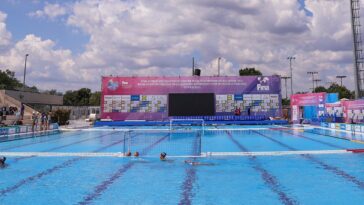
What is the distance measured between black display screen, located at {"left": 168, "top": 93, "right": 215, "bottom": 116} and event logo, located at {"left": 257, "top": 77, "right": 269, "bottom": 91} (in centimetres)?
506

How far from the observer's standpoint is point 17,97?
A: 38781 mm

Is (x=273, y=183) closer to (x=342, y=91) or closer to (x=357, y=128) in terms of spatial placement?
(x=357, y=128)

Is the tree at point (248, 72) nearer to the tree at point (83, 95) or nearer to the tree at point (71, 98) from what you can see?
the tree at point (83, 95)

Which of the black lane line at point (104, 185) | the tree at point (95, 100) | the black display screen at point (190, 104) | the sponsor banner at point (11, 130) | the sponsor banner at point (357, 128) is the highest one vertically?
the tree at point (95, 100)

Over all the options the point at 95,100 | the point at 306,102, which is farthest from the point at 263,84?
the point at 95,100

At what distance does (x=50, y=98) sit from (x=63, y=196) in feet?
147

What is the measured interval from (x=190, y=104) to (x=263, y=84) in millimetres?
7867

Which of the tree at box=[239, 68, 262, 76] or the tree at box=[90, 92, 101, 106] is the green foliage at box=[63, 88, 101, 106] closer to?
the tree at box=[90, 92, 101, 106]

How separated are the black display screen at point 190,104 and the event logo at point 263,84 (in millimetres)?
5057

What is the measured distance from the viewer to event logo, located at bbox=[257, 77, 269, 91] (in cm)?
3440

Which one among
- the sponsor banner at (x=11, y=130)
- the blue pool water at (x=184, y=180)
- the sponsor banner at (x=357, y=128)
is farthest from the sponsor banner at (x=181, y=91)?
the blue pool water at (x=184, y=180)

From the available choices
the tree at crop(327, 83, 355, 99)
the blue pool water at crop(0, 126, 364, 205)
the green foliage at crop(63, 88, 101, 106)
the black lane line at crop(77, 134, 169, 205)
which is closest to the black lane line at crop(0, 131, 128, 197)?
the blue pool water at crop(0, 126, 364, 205)

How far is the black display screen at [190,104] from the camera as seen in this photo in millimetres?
32875

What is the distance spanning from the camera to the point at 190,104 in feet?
108
